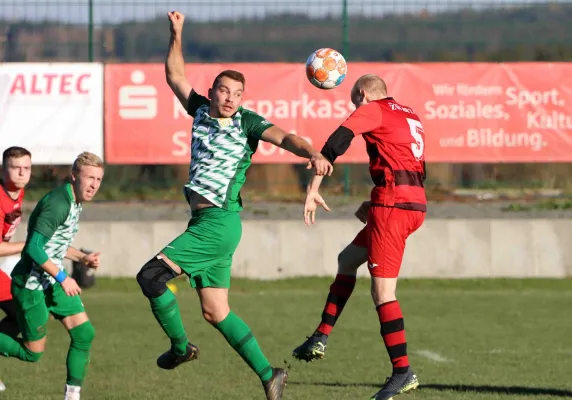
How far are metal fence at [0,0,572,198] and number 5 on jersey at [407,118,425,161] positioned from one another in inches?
340

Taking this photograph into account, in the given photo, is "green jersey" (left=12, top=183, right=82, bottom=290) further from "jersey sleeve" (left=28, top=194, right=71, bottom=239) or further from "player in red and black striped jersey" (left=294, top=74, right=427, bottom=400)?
"player in red and black striped jersey" (left=294, top=74, right=427, bottom=400)

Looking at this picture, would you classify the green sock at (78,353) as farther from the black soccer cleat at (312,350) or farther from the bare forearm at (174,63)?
the bare forearm at (174,63)

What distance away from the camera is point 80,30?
17922mm

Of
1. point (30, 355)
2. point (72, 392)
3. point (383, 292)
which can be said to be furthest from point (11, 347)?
point (383, 292)

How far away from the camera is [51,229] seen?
813 cm

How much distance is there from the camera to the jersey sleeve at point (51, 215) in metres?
8.12

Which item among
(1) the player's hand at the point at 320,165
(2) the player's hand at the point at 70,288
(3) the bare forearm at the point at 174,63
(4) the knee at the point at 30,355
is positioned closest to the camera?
(1) the player's hand at the point at 320,165

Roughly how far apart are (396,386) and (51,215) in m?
2.54

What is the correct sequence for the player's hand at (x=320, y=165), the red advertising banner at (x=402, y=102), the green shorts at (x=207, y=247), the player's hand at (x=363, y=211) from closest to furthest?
the player's hand at (x=320, y=165)
the green shorts at (x=207, y=247)
the player's hand at (x=363, y=211)
the red advertising banner at (x=402, y=102)

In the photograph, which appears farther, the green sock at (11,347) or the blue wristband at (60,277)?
the green sock at (11,347)

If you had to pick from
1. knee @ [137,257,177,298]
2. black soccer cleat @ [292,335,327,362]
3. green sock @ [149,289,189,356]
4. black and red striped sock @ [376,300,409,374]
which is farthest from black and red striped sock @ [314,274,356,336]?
knee @ [137,257,177,298]

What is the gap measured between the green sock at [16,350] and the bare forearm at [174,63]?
2.14 m

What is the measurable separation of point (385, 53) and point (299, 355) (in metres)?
11.1

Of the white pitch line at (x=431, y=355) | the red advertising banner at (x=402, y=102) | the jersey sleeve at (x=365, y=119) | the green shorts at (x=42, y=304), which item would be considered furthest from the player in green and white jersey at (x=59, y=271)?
the red advertising banner at (x=402, y=102)
